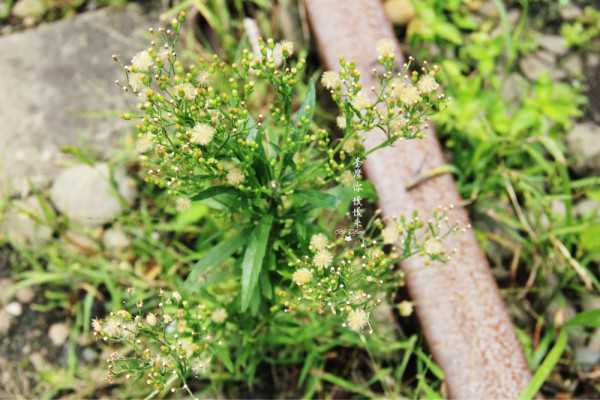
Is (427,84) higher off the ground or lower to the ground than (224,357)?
higher

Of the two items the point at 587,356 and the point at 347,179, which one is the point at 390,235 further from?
the point at 587,356

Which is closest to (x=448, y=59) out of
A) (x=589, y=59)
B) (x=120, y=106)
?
(x=589, y=59)

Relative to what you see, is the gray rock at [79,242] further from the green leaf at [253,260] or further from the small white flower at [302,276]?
the small white flower at [302,276]

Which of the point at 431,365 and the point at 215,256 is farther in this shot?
the point at 431,365

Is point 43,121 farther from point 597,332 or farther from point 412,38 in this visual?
point 597,332

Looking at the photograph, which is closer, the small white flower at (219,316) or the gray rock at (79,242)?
the small white flower at (219,316)

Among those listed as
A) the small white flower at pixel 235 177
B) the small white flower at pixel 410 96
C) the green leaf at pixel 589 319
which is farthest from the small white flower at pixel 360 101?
the green leaf at pixel 589 319

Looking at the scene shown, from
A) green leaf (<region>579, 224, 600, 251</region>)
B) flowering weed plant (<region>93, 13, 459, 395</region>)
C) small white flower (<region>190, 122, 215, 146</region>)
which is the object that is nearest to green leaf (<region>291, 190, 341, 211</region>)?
flowering weed plant (<region>93, 13, 459, 395</region>)

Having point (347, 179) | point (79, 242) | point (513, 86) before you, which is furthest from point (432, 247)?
point (79, 242)
